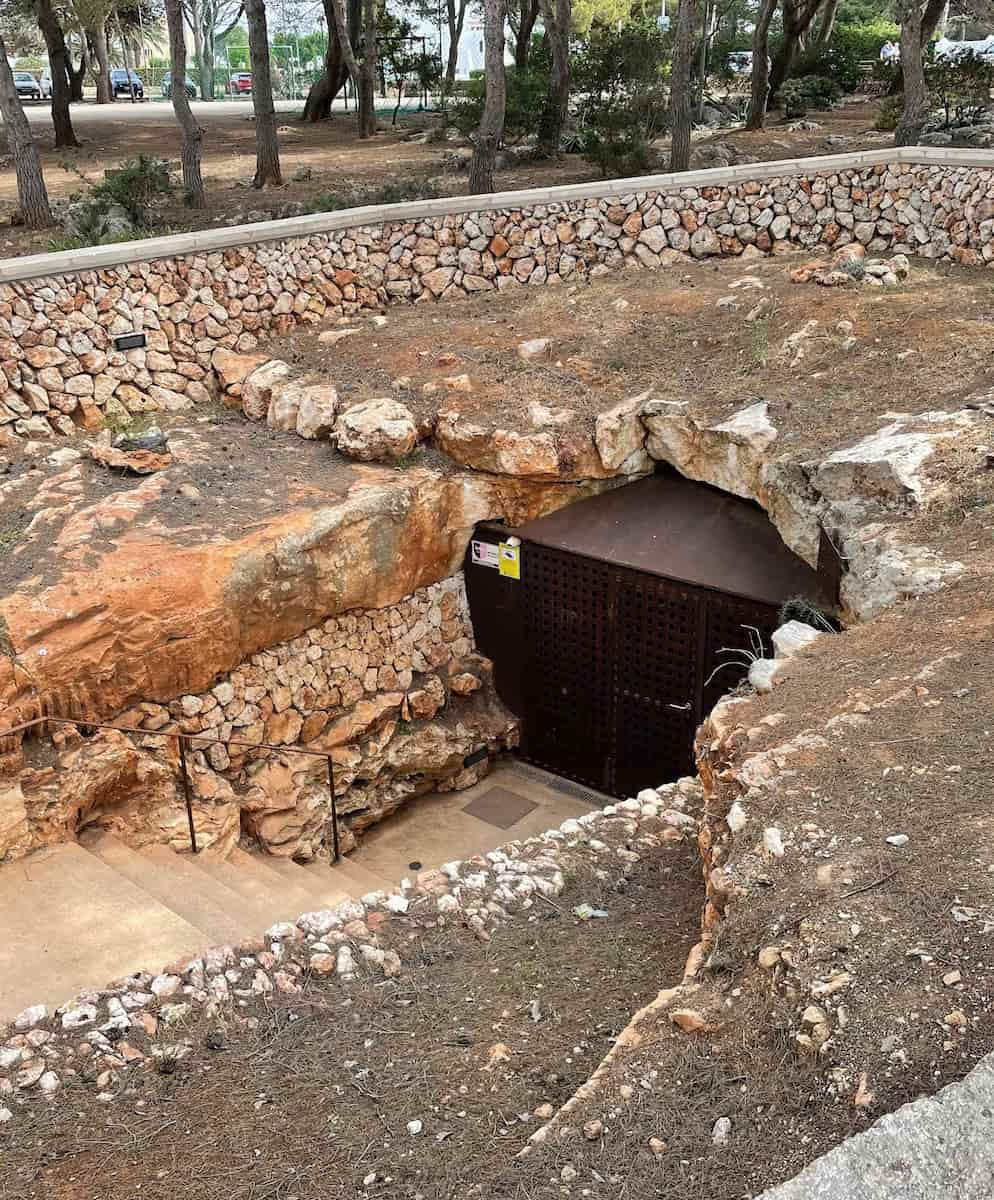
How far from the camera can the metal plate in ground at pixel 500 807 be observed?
11.1m

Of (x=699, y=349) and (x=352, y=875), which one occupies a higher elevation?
(x=699, y=349)

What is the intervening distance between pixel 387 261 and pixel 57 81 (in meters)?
10.9

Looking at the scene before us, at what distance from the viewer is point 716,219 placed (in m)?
13.7

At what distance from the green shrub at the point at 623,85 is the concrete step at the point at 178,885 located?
42.9 ft

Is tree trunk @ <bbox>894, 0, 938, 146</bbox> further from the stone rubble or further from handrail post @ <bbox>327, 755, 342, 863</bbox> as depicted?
the stone rubble

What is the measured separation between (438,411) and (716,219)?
5.17 meters

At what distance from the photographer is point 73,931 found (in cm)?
673

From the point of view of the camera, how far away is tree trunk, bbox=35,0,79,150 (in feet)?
66.1

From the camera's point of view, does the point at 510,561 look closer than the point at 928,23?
Yes

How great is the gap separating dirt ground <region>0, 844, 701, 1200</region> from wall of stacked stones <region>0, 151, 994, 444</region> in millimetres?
7837

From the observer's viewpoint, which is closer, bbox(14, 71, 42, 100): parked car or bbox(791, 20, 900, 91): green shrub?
bbox(791, 20, 900, 91): green shrub

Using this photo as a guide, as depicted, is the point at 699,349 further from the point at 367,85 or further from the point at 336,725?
the point at 367,85

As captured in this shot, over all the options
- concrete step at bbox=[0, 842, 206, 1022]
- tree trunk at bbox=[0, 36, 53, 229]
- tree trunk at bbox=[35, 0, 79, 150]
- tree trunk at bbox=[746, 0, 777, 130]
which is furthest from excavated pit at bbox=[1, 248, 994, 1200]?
tree trunk at bbox=[35, 0, 79, 150]

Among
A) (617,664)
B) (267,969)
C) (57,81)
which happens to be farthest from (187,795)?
(57,81)
